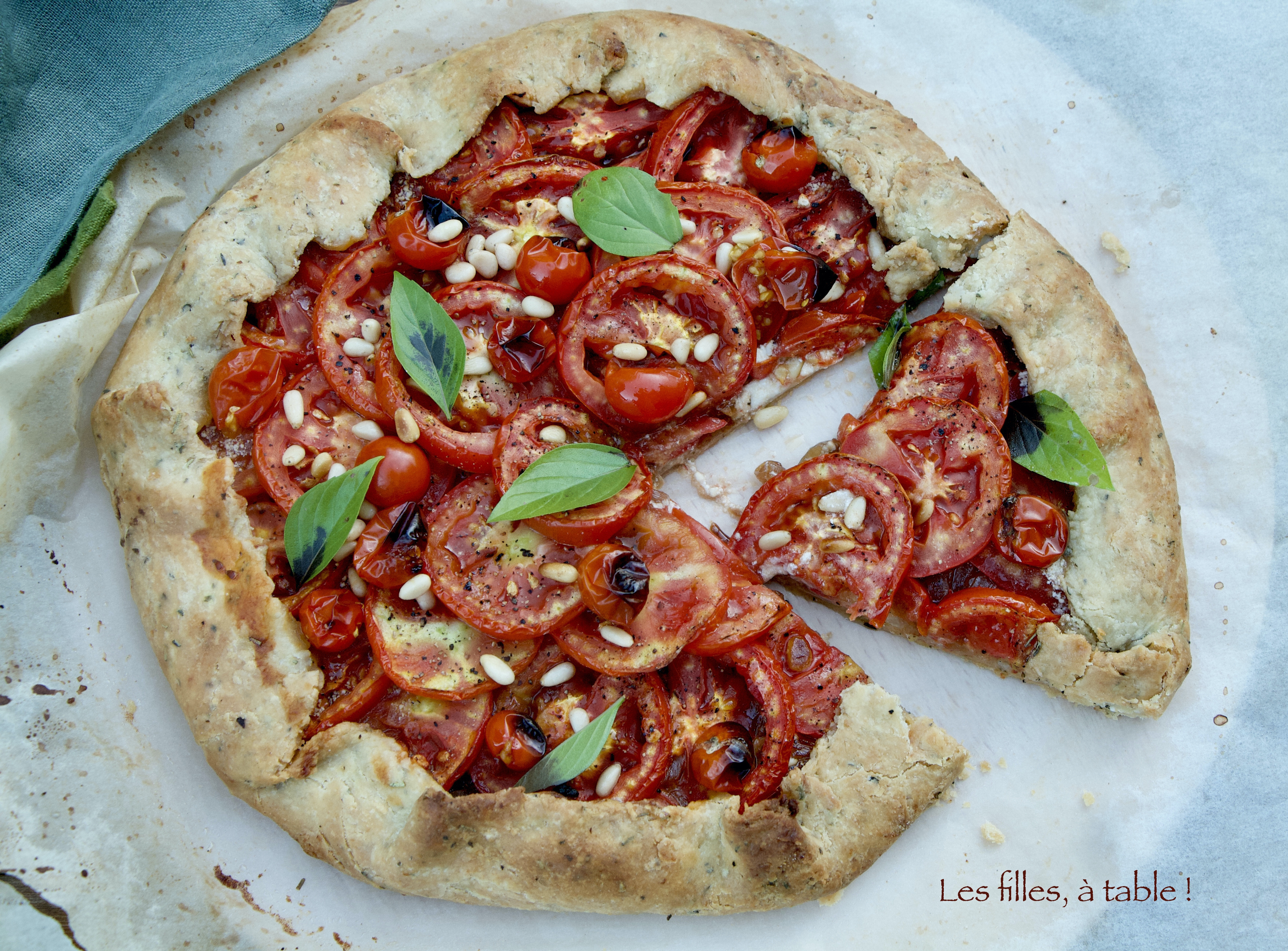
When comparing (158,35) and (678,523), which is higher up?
(158,35)

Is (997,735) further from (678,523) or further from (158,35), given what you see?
(158,35)

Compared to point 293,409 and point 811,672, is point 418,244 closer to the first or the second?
point 293,409

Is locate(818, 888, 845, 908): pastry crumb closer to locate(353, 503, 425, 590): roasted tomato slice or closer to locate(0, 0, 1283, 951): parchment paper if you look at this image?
locate(0, 0, 1283, 951): parchment paper

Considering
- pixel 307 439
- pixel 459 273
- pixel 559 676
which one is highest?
pixel 459 273

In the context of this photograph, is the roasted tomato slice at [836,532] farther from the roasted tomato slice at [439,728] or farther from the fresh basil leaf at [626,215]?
the roasted tomato slice at [439,728]

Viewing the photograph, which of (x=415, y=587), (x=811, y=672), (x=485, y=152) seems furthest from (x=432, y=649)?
(x=485, y=152)

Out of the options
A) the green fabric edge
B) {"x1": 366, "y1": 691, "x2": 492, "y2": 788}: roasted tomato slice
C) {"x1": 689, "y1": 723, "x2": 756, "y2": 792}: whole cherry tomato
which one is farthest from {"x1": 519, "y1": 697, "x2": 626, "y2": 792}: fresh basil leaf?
the green fabric edge

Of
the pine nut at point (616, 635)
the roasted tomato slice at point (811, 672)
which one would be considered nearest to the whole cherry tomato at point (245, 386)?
the pine nut at point (616, 635)

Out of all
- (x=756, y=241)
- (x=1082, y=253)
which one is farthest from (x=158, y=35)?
(x=1082, y=253)
